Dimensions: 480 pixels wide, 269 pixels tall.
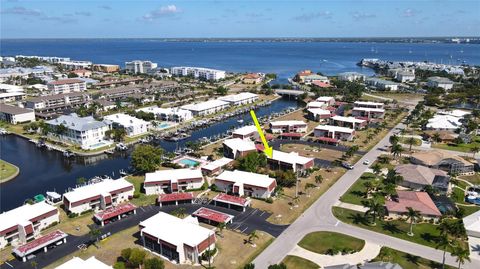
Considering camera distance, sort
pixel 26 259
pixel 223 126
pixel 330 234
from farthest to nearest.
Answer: pixel 223 126 → pixel 330 234 → pixel 26 259

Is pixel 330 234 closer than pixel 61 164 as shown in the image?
Yes

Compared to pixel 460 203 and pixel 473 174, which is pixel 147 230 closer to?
pixel 460 203

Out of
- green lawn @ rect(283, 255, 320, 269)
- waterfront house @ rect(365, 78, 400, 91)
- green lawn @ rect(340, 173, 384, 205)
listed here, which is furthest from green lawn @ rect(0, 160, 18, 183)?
waterfront house @ rect(365, 78, 400, 91)

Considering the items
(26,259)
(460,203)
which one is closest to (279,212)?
(460,203)

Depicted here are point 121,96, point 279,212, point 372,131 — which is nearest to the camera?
point 279,212

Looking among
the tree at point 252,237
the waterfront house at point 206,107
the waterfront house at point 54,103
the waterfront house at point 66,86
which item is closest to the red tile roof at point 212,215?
the tree at point 252,237

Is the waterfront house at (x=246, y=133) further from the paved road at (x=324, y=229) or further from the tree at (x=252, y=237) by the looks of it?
the tree at (x=252, y=237)
